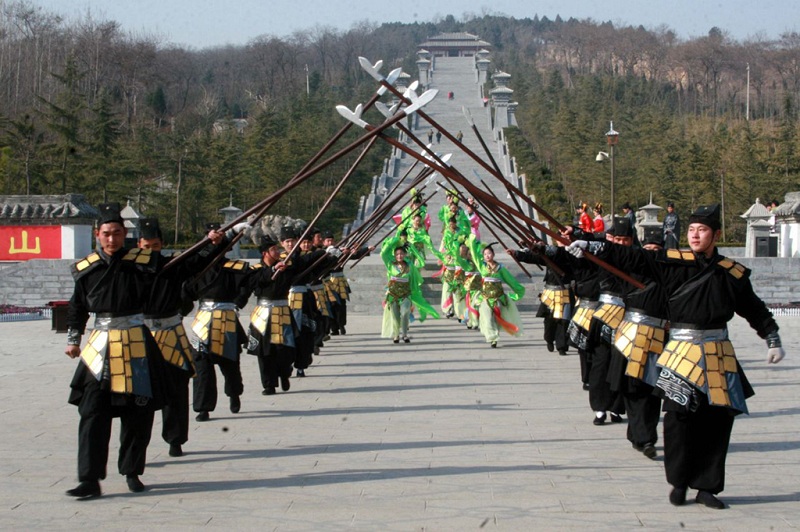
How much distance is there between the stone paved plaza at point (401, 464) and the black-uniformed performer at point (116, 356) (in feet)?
1.05

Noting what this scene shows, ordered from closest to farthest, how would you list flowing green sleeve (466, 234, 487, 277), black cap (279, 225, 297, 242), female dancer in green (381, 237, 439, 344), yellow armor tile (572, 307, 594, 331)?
yellow armor tile (572, 307, 594, 331)
black cap (279, 225, 297, 242)
flowing green sleeve (466, 234, 487, 277)
female dancer in green (381, 237, 439, 344)

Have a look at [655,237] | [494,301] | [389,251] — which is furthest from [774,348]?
[389,251]

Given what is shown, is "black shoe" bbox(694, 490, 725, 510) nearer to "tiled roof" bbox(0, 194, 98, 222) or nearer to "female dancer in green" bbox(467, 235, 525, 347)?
"female dancer in green" bbox(467, 235, 525, 347)

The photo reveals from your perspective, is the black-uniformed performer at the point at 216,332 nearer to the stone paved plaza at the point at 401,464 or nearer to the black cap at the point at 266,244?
the stone paved plaza at the point at 401,464

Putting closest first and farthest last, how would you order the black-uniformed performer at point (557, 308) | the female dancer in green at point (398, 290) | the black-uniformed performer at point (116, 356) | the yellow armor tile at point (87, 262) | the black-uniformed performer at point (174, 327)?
the black-uniformed performer at point (116, 356) < the yellow armor tile at point (87, 262) < the black-uniformed performer at point (174, 327) < the black-uniformed performer at point (557, 308) < the female dancer in green at point (398, 290)

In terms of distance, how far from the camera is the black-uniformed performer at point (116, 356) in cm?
586

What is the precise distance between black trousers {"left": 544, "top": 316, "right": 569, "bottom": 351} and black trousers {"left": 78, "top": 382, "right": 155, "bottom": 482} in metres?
7.30

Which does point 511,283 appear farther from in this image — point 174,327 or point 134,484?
point 134,484

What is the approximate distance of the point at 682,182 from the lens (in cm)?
3591

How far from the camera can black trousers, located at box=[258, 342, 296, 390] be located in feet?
32.1

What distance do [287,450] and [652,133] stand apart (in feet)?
124

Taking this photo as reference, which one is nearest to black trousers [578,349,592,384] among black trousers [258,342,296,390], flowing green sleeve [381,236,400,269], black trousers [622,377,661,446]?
black trousers [622,377,661,446]

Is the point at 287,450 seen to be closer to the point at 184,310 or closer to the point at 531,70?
the point at 184,310

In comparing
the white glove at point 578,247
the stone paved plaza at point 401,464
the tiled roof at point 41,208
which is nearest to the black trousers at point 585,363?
the stone paved plaza at point 401,464
